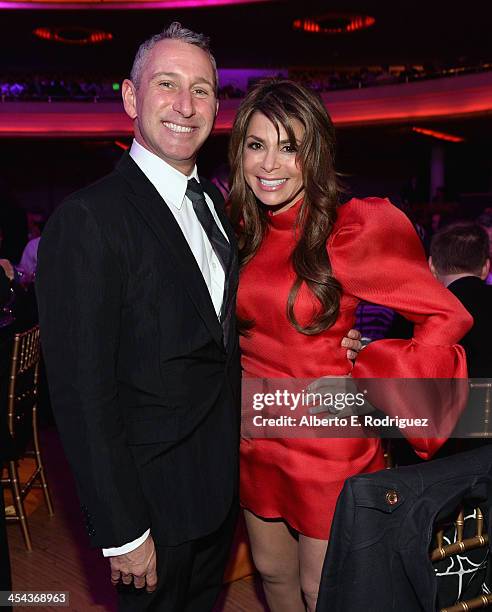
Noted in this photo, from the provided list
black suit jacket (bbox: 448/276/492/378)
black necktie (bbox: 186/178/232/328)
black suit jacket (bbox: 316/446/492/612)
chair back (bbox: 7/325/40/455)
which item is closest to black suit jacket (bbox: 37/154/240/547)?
black necktie (bbox: 186/178/232/328)

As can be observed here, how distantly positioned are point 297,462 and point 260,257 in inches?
21.8

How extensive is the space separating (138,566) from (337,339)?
2.43ft

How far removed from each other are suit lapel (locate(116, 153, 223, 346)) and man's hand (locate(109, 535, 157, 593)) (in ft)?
1.50

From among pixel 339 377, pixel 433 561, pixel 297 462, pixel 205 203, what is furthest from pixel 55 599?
pixel 433 561

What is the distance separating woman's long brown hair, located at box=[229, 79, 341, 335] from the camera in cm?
172

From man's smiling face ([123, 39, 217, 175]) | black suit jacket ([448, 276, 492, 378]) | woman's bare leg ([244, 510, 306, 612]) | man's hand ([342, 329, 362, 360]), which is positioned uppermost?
man's smiling face ([123, 39, 217, 175])

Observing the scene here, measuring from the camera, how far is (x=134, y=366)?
1.41 metres

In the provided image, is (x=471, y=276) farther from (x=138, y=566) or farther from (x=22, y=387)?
(x=22, y=387)

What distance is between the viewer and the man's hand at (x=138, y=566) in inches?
54.6

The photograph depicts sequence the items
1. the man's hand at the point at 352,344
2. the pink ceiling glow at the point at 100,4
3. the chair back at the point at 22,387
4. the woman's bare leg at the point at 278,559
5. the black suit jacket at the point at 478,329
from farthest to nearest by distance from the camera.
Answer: the pink ceiling glow at the point at 100,4 < the chair back at the point at 22,387 < the black suit jacket at the point at 478,329 < the woman's bare leg at the point at 278,559 < the man's hand at the point at 352,344

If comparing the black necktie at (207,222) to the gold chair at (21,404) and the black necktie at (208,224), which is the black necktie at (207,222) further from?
the gold chair at (21,404)

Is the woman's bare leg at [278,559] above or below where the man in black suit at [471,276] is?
below

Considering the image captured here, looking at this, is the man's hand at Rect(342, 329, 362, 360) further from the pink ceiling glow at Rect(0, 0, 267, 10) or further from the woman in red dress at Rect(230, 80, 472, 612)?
the pink ceiling glow at Rect(0, 0, 267, 10)

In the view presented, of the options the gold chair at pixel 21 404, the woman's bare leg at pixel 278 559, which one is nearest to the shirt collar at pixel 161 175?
the woman's bare leg at pixel 278 559
